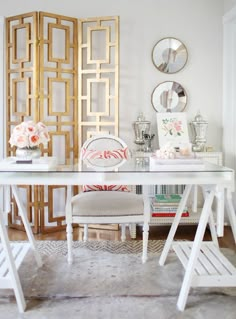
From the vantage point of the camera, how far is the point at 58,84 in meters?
4.23

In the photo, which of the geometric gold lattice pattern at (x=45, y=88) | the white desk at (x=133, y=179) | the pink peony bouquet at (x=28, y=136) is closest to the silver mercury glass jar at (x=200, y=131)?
the geometric gold lattice pattern at (x=45, y=88)

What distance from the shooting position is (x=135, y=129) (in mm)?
4133

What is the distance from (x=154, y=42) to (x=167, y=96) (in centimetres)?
58

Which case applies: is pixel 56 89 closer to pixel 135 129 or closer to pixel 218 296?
pixel 135 129

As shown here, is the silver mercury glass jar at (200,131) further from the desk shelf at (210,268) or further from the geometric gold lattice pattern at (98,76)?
the desk shelf at (210,268)

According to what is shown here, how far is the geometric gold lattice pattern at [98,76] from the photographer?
3990 millimetres

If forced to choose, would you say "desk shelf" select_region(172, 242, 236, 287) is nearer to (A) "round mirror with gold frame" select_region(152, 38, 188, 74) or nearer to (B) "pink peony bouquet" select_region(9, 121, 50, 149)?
(B) "pink peony bouquet" select_region(9, 121, 50, 149)

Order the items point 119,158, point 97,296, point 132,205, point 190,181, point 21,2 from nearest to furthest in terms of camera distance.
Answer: point 190,181 < point 97,296 < point 119,158 < point 132,205 < point 21,2

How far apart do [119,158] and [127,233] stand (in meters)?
1.51

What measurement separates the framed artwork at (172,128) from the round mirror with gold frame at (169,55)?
0.49 meters

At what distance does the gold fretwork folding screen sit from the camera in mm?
3924

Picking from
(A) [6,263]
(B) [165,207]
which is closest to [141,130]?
(B) [165,207]

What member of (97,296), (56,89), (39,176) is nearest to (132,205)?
(97,296)

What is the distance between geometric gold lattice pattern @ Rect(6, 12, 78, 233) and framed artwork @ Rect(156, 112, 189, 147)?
34.4 inches
